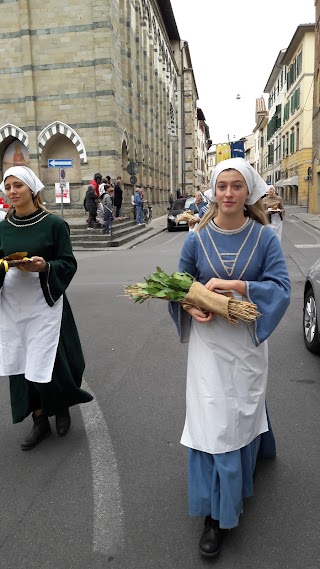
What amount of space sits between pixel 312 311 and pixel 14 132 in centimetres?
2073

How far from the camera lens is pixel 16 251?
3.25m

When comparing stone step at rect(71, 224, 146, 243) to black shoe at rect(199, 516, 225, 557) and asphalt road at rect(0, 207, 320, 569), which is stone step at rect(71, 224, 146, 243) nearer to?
asphalt road at rect(0, 207, 320, 569)

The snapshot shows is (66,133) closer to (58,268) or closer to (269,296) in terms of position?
(58,268)

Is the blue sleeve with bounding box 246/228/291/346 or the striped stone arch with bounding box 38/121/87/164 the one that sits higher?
the striped stone arch with bounding box 38/121/87/164

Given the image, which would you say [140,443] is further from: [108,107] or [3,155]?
[3,155]

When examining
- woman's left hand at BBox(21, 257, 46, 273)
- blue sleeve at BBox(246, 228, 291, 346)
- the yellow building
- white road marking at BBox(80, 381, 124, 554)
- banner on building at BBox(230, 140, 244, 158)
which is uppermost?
the yellow building

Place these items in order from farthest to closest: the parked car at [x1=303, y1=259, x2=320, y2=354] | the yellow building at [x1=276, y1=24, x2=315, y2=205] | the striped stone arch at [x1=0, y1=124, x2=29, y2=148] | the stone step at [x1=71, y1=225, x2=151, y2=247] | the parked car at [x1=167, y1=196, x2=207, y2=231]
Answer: the yellow building at [x1=276, y1=24, x2=315, y2=205] < the parked car at [x1=167, y1=196, x2=207, y2=231] < the striped stone arch at [x1=0, y1=124, x2=29, y2=148] < the stone step at [x1=71, y1=225, x2=151, y2=247] < the parked car at [x1=303, y1=259, x2=320, y2=354]

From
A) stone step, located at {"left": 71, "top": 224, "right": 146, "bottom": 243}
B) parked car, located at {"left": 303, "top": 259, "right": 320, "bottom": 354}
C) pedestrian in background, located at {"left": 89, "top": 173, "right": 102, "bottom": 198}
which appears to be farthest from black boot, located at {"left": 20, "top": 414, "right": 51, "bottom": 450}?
pedestrian in background, located at {"left": 89, "top": 173, "right": 102, "bottom": 198}

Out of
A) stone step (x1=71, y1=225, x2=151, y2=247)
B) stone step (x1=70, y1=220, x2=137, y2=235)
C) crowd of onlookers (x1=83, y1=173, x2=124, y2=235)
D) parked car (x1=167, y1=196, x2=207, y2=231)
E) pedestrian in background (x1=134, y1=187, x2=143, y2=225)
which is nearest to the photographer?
stone step (x1=71, y1=225, x2=151, y2=247)

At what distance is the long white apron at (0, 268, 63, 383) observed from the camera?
3.29m

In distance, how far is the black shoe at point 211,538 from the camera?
7.70 ft

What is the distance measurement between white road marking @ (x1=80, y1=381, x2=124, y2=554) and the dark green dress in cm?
33

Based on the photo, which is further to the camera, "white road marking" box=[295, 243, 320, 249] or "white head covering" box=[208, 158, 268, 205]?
"white road marking" box=[295, 243, 320, 249]

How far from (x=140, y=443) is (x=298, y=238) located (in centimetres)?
1532
